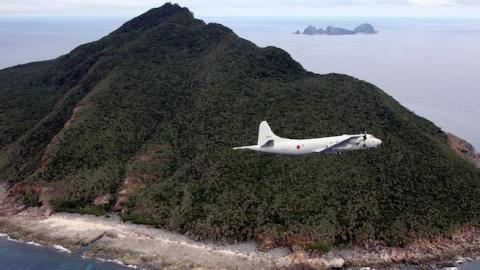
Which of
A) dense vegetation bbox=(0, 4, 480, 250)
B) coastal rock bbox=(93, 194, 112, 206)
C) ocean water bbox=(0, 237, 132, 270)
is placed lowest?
ocean water bbox=(0, 237, 132, 270)

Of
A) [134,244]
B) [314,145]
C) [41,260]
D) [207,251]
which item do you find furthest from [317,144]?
[41,260]

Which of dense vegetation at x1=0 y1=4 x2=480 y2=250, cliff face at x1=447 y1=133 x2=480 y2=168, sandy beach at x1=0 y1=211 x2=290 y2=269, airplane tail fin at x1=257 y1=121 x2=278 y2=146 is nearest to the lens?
airplane tail fin at x1=257 y1=121 x2=278 y2=146

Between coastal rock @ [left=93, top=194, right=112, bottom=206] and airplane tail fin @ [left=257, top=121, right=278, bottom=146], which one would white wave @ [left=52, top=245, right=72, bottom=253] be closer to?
coastal rock @ [left=93, top=194, right=112, bottom=206]

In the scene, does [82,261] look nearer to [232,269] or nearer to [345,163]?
[232,269]

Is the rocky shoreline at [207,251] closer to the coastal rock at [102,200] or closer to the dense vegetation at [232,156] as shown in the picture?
the dense vegetation at [232,156]

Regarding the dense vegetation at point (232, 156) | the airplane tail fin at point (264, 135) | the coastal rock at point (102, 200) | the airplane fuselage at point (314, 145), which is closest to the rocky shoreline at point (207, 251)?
the dense vegetation at point (232, 156)

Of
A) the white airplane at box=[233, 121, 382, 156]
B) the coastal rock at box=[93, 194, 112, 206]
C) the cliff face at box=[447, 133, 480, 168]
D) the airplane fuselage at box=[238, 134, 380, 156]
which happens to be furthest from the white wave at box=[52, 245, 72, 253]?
the cliff face at box=[447, 133, 480, 168]

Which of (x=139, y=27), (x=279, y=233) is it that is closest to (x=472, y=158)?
(x=279, y=233)

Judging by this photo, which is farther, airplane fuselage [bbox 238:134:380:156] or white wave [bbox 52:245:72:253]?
white wave [bbox 52:245:72:253]
